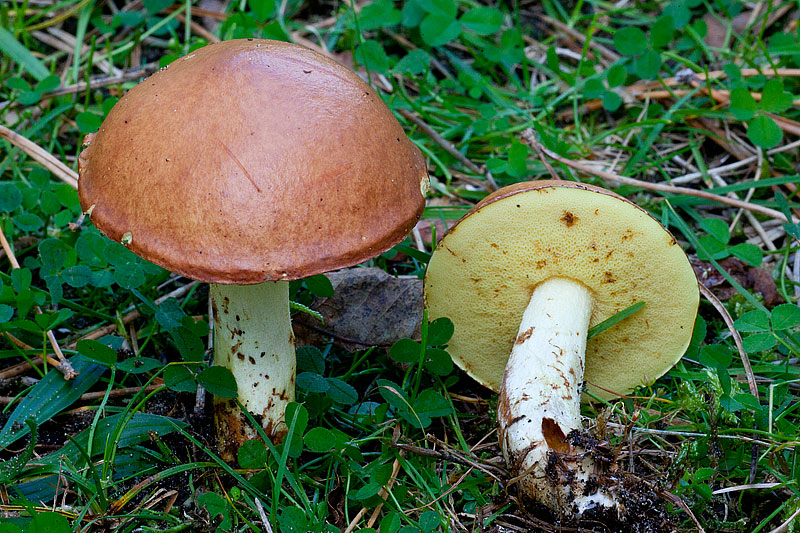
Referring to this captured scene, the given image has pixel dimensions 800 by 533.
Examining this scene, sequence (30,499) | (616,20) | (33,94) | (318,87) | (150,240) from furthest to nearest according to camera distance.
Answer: (616,20)
(33,94)
(30,499)
(318,87)
(150,240)

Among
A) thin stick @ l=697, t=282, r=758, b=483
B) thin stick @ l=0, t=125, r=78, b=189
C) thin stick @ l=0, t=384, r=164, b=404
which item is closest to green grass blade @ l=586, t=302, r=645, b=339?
thin stick @ l=697, t=282, r=758, b=483

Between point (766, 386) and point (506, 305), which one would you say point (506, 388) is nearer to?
point (506, 305)

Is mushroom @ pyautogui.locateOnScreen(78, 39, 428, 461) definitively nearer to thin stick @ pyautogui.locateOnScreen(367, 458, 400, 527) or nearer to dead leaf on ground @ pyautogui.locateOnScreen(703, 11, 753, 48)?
thin stick @ pyautogui.locateOnScreen(367, 458, 400, 527)

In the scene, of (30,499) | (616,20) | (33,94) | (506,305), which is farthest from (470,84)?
(30,499)

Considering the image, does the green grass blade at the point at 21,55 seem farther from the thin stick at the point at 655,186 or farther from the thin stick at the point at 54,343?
the thin stick at the point at 655,186

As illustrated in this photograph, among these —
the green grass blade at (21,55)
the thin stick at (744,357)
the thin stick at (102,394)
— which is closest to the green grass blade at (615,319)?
the thin stick at (744,357)

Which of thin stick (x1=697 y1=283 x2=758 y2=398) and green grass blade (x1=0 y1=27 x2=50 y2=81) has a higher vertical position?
green grass blade (x1=0 y1=27 x2=50 y2=81)
